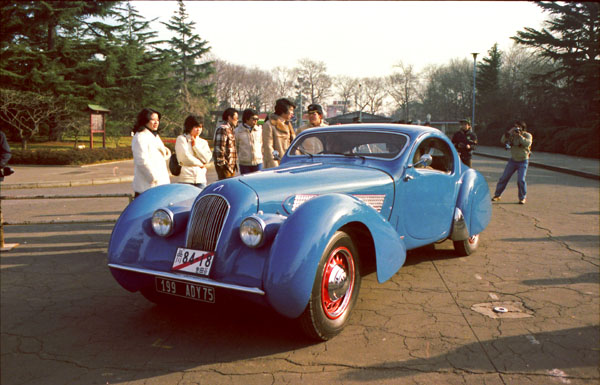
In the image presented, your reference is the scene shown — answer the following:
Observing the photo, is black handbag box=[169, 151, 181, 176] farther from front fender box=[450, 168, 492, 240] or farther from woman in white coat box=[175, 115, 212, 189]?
front fender box=[450, 168, 492, 240]

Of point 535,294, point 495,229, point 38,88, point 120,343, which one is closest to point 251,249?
point 120,343

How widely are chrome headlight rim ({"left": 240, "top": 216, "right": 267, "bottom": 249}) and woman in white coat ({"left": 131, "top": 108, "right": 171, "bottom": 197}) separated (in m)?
2.87

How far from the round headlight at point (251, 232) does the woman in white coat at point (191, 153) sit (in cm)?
319

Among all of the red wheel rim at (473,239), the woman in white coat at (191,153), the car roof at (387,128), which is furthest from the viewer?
the woman in white coat at (191,153)

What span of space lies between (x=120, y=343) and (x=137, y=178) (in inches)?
108

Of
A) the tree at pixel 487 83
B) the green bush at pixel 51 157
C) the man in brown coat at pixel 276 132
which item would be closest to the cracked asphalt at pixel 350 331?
the man in brown coat at pixel 276 132

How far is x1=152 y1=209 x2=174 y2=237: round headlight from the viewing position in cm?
373

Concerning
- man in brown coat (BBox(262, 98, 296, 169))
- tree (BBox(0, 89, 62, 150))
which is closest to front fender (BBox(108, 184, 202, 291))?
man in brown coat (BBox(262, 98, 296, 169))

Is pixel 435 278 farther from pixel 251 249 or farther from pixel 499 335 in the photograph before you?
pixel 251 249

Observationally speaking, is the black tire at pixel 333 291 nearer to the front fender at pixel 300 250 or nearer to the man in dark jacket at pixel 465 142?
the front fender at pixel 300 250

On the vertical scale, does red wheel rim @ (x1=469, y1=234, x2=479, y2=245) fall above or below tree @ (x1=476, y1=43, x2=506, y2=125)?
below

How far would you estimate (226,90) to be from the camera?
72.4m

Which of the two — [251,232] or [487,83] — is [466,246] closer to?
[251,232]

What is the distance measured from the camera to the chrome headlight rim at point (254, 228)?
10.6 ft
